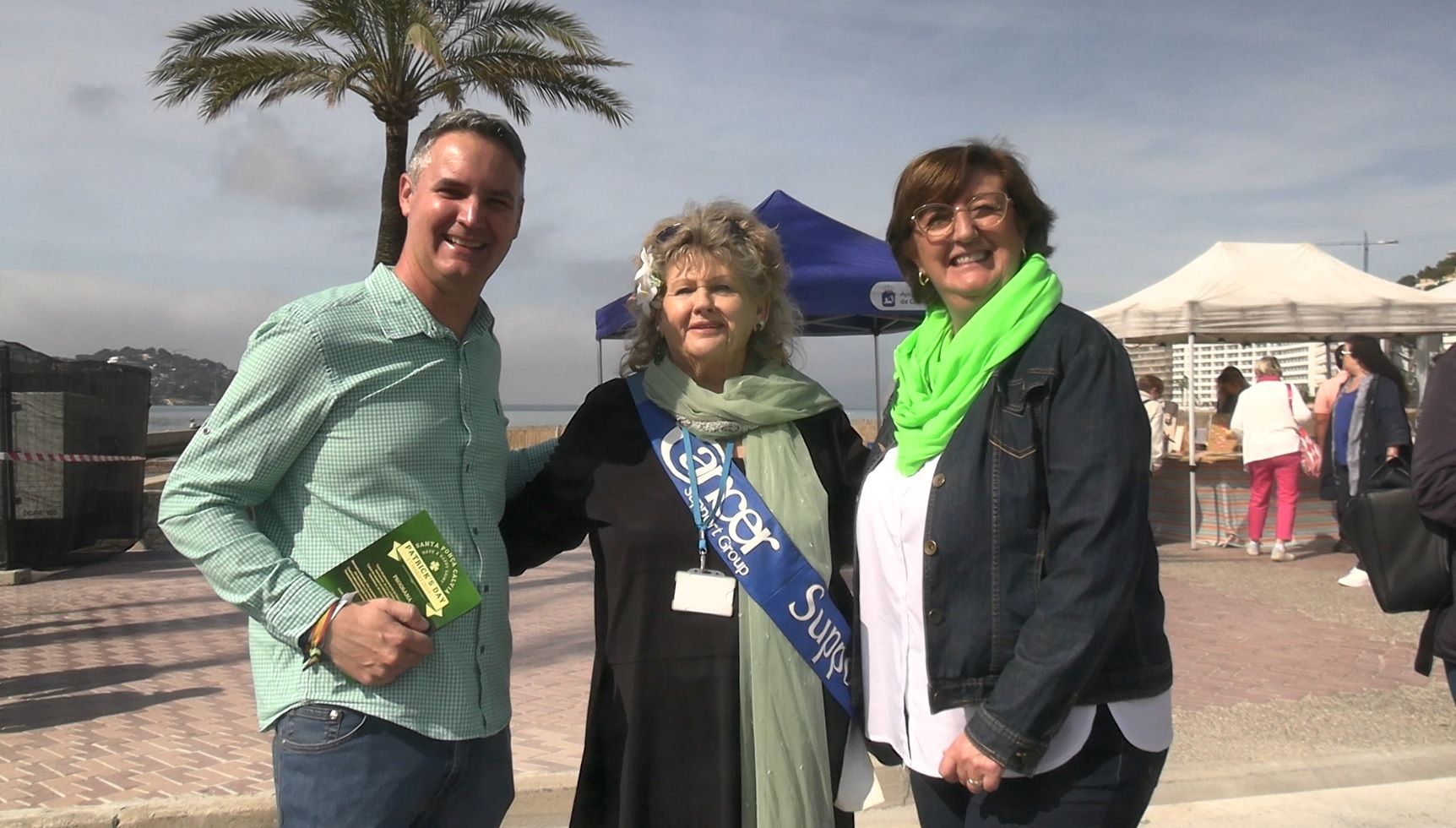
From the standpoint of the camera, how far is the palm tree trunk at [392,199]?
12.5m

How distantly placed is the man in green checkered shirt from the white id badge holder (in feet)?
1.34

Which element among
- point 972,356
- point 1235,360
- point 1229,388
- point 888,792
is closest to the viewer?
point 972,356

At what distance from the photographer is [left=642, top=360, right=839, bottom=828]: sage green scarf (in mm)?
2322

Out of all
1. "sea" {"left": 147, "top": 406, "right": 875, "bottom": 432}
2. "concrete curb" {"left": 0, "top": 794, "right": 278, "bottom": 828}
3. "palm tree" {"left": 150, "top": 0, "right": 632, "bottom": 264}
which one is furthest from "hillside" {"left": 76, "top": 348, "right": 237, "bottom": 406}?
"concrete curb" {"left": 0, "top": 794, "right": 278, "bottom": 828}

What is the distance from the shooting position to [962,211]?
6.88 ft

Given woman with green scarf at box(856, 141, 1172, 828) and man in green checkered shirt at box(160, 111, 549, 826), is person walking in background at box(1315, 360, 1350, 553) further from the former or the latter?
man in green checkered shirt at box(160, 111, 549, 826)

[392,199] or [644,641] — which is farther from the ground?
[392,199]

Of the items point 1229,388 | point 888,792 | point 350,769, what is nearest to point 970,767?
point 350,769

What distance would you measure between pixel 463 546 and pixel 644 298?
900 mm

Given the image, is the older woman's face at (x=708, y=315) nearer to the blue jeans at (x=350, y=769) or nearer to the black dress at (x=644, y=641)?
the black dress at (x=644, y=641)

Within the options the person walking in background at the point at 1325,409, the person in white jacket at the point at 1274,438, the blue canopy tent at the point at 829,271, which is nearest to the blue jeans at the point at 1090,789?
the blue canopy tent at the point at 829,271

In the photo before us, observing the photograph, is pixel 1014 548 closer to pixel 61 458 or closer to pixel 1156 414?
pixel 1156 414

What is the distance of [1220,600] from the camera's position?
26.5 feet

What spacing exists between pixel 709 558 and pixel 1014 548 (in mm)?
753
